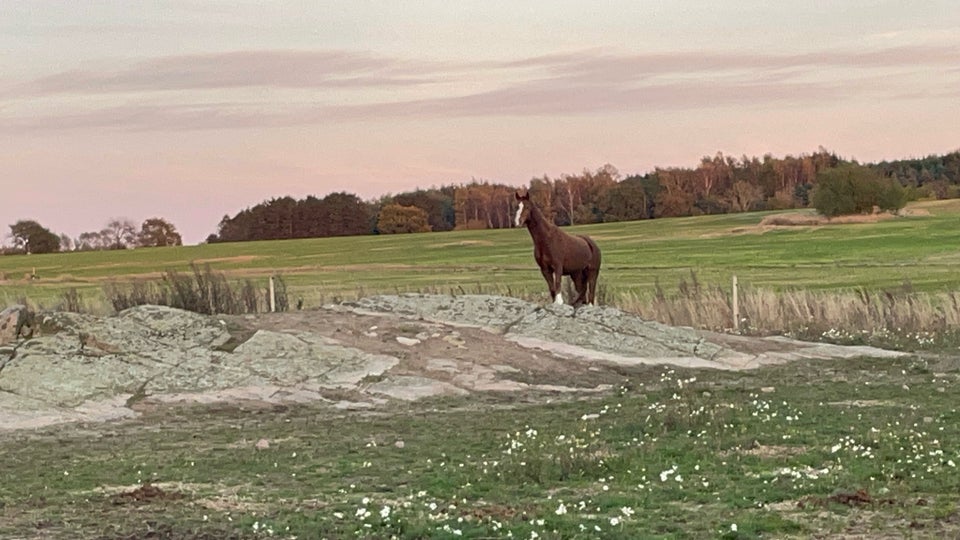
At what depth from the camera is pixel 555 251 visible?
24.6m

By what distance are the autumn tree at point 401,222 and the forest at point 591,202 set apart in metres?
0.07

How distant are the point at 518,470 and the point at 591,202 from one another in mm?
78165

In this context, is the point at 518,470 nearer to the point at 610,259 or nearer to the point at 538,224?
the point at 538,224

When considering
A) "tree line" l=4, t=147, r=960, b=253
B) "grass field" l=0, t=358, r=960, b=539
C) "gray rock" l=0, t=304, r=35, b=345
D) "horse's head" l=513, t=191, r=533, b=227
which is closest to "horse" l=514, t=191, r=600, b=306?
"horse's head" l=513, t=191, r=533, b=227

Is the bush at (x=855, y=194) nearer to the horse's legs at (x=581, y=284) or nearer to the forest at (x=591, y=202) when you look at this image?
the forest at (x=591, y=202)

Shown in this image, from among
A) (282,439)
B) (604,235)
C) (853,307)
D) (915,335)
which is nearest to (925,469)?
(282,439)

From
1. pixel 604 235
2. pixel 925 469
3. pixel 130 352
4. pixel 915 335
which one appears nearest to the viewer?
pixel 925 469

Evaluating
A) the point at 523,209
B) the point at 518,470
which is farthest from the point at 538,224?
the point at 518,470

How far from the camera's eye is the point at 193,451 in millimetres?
13750

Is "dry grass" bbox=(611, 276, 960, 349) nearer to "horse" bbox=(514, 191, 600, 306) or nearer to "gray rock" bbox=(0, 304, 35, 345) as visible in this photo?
"horse" bbox=(514, 191, 600, 306)

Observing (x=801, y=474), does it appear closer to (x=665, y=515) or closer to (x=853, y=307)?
(x=665, y=515)

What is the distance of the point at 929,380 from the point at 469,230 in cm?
7038

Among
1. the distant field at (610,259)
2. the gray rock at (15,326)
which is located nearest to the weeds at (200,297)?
the gray rock at (15,326)

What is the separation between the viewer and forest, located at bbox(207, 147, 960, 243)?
86.3m
